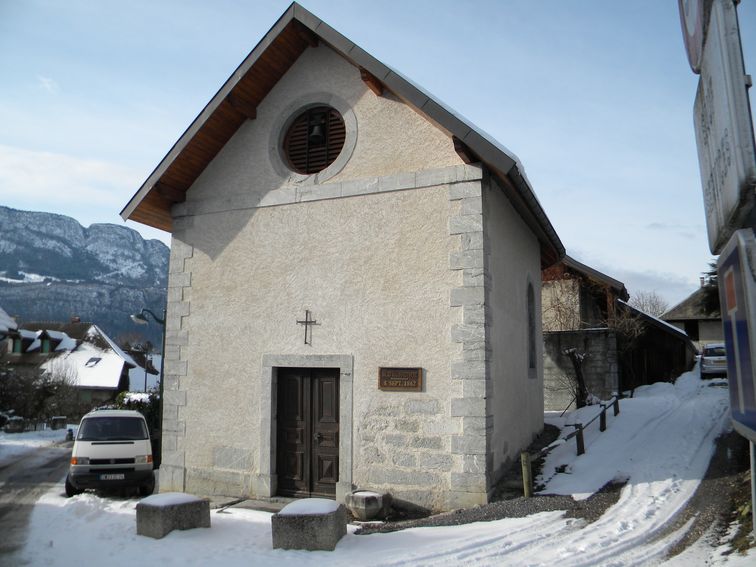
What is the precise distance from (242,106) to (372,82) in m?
2.34

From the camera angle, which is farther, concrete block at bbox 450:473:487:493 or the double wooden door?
Result: the double wooden door

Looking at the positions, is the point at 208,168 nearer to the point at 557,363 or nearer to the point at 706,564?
the point at 706,564

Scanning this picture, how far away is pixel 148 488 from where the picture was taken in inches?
449

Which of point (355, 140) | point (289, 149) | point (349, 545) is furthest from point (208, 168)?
point (349, 545)

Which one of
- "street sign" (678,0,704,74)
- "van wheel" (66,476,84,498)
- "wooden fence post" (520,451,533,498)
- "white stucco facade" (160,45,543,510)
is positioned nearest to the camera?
"street sign" (678,0,704,74)

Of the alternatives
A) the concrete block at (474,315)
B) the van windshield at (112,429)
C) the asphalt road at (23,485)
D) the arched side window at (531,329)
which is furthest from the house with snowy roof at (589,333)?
the asphalt road at (23,485)

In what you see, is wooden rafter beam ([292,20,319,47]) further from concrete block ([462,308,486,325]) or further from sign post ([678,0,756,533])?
sign post ([678,0,756,533])

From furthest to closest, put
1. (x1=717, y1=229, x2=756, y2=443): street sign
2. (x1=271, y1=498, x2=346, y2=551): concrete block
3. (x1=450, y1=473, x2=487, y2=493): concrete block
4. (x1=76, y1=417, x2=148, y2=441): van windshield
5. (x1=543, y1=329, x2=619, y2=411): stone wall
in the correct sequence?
(x1=543, y1=329, x2=619, y2=411): stone wall → (x1=76, y1=417, x2=148, y2=441): van windshield → (x1=450, y1=473, x2=487, y2=493): concrete block → (x1=271, y1=498, x2=346, y2=551): concrete block → (x1=717, y1=229, x2=756, y2=443): street sign

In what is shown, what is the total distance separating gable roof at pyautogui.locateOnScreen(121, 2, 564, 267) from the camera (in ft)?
28.1

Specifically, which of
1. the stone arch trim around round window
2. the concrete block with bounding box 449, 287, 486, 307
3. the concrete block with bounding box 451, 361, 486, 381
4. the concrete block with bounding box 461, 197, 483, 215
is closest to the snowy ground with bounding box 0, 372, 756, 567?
the concrete block with bounding box 451, 361, 486, 381

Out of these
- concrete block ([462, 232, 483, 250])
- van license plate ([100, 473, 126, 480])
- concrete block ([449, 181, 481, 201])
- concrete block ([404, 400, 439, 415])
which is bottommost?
van license plate ([100, 473, 126, 480])

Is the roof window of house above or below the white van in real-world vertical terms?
above

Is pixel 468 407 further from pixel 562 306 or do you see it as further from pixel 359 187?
pixel 562 306

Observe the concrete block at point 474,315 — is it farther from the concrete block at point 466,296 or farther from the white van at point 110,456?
the white van at point 110,456
